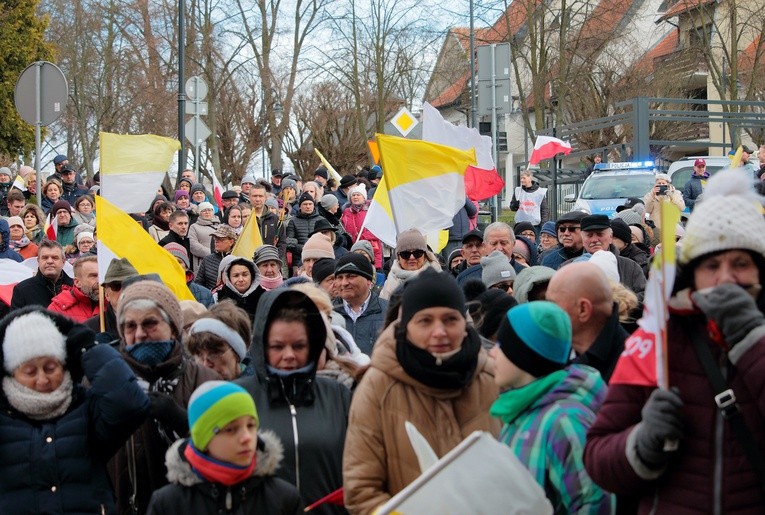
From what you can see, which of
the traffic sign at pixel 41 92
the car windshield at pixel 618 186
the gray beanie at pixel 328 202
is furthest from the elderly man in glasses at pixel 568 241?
the car windshield at pixel 618 186

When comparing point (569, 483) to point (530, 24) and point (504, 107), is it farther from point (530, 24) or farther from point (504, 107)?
point (530, 24)

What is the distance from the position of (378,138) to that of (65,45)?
33017 millimetres

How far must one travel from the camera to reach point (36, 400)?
4598 millimetres

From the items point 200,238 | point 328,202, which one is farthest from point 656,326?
point 328,202

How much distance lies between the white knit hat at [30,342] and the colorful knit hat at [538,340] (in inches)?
76.9

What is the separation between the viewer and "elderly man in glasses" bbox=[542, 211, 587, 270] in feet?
32.5

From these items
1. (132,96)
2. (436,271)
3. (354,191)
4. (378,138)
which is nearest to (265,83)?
(132,96)

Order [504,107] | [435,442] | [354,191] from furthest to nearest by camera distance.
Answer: [354,191]
[504,107]
[435,442]

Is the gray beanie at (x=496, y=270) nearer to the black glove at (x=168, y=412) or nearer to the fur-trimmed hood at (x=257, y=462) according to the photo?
the black glove at (x=168, y=412)

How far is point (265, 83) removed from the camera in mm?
41781

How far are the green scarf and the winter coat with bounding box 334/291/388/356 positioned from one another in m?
3.93

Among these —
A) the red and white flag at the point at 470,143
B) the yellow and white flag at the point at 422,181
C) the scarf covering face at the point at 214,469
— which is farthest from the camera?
the red and white flag at the point at 470,143

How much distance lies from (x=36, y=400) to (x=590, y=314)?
7.56 ft

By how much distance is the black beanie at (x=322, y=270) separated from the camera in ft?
29.8
